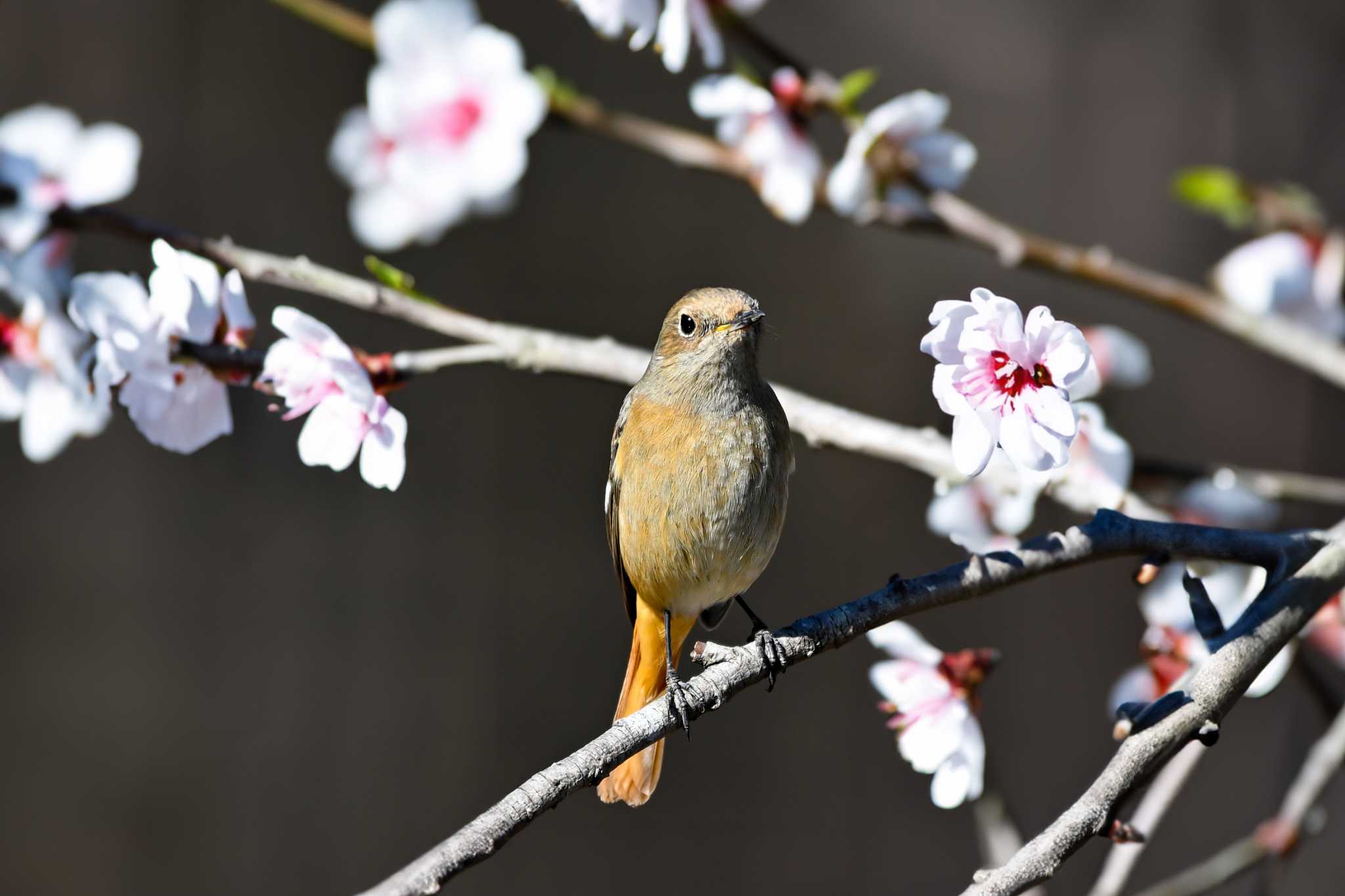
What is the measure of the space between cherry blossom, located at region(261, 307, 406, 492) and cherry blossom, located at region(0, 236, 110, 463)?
338 mm

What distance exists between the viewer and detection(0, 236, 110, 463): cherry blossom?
1.55m

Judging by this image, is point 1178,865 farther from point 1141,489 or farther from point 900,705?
point 900,705

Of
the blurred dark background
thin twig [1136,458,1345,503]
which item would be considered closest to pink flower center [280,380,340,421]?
thin twig [1136,458,1345,503]

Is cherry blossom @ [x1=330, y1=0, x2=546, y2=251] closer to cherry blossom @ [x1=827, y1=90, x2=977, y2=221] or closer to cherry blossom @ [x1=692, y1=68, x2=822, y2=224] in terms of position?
cherry blossom @ [x1=692, y1=68, x2=822, y2=224]

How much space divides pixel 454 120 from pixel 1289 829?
1497 mm

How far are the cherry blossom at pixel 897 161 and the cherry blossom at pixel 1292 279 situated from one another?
23.9 inches

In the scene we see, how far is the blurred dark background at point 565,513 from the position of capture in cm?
338

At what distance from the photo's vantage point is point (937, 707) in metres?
1.49

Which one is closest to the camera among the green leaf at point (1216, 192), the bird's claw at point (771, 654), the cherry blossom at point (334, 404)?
the bird's claw at point (771, 654)

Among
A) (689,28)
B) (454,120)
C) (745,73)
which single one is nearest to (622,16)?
(689,28)

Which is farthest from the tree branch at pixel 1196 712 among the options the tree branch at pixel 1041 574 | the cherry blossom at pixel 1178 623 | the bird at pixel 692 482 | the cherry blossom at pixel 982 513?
the bird at pixel 692 482

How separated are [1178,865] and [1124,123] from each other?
85.3 inches

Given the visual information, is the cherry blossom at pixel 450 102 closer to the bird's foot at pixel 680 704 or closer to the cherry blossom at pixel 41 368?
the cherry blossom at pixel 41 368

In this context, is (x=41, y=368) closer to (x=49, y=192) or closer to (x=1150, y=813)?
(x=49, y=192)
